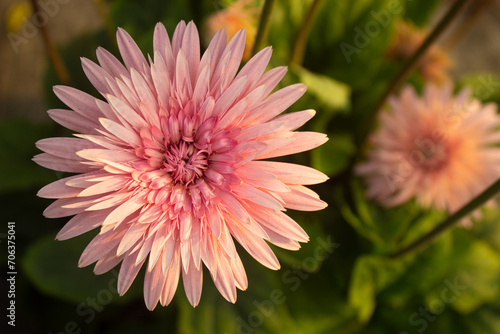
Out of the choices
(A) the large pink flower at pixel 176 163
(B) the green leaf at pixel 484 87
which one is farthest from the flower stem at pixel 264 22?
(B) the green leaf at pixel 484 87

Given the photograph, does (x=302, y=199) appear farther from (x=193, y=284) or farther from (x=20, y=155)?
(x=20, y=155)

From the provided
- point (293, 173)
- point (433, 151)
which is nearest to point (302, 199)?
point (293, 173)

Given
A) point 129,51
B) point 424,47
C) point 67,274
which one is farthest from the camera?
point 67,274

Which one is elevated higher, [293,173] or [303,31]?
[303,31]

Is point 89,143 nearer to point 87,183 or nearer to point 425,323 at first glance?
point 87,183

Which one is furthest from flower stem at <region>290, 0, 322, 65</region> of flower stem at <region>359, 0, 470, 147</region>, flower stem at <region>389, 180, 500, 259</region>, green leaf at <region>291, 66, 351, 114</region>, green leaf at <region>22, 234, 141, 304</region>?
green leaf at <region>22, 234, 141, 304</region>

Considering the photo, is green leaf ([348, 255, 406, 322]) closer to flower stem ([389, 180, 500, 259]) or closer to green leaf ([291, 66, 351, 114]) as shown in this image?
flower stem ([389, 180, 500, 259])
